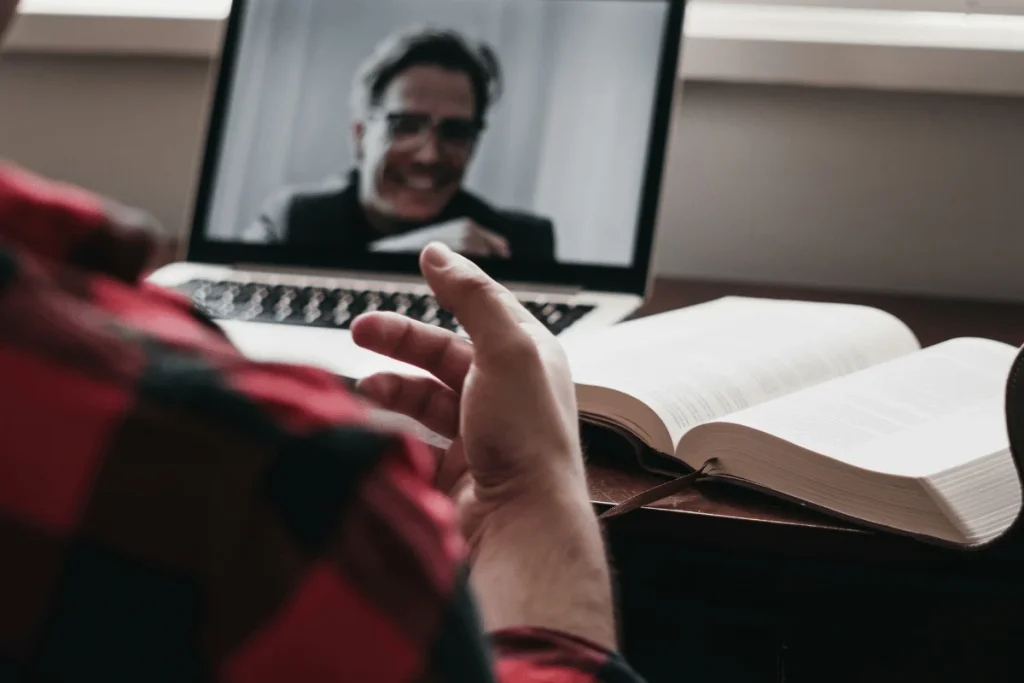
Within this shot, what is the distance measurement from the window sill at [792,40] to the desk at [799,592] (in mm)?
588

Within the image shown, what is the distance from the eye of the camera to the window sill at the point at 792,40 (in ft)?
3.52

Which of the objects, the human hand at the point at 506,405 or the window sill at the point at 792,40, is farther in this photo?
the window sill at the point at 792,40

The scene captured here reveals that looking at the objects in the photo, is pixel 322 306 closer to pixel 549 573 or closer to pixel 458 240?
pixel 458 240

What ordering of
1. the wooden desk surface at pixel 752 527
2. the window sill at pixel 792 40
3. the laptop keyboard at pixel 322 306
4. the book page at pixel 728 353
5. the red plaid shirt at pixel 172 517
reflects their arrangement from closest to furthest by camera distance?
the red plaid shirt at pixel 172 517, the wooden desk surface at pixel 752 527, the book page at pixel 728 353, the laptop keyboard at pixel 322 306, the window sill at pixel 792 40

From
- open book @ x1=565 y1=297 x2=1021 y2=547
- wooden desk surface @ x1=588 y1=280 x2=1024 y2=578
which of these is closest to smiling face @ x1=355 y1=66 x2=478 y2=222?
open book @ x1=565 y1=297 x2=1021 y2=547

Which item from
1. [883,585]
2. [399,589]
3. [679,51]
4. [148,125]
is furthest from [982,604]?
[148,125]

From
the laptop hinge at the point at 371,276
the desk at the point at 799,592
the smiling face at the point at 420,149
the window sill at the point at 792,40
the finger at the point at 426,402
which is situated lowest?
the desk at the point at 799,592

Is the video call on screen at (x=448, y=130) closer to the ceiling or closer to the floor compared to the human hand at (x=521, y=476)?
closer to the ceiling

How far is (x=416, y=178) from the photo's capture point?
97 centimetres

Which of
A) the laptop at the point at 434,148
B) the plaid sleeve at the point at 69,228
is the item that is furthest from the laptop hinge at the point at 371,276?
the plaid sleeve at the point at 69,228

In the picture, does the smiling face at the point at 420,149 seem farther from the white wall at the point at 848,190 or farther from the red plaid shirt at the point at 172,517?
the red plaid shirt at the point at 172,517

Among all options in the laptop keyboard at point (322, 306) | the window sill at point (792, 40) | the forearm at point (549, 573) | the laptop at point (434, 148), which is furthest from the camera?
the window sill at point (792, 40)

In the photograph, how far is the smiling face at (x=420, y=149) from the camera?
0.97 metres

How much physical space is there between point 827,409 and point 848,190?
0.55 metres
